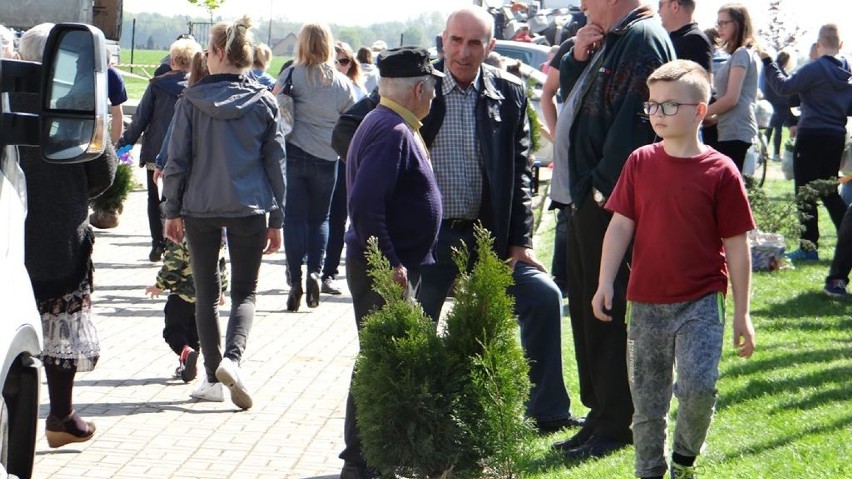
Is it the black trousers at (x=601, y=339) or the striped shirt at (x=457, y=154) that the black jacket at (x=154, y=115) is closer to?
the striped shirt at (x=457, y=154)

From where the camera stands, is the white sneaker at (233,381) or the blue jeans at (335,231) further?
the blue jeans at (335,231)

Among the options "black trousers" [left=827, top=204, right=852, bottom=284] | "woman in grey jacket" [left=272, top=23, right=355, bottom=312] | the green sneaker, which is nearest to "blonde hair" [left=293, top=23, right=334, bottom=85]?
"woman in grey jacket" [left=272, top=23, right=355, bottom=312]

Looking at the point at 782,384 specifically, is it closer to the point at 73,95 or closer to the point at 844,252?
the point at 844,252

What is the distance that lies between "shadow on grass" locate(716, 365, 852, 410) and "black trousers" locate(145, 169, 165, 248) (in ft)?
22.4

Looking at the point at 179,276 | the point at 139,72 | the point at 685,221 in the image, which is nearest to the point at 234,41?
the point at 179,276

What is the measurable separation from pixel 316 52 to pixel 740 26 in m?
3.24

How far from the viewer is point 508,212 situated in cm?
668

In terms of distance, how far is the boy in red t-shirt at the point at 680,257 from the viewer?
16.6ft

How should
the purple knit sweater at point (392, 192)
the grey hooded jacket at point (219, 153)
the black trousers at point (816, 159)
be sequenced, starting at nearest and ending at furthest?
the purple knit sweater at point (392, 192) → the grey hooded jacket at point (219, 153) → the black trousers at point (816, 159)

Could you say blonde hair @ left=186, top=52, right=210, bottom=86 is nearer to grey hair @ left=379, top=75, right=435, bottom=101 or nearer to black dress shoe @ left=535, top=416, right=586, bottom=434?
grey hair @ left=379, top=75, right=435, bottom=101

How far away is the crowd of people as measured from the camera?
202 inches

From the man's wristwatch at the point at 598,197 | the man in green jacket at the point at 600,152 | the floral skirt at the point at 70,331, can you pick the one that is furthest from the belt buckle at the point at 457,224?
the floral skirt at the point at 70,331

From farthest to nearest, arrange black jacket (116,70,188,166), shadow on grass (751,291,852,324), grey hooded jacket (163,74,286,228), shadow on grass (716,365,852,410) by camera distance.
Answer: black jacket (116,70,188,166) → shadow on grass (751,291,852,324) → grey hooded jacket (163,74,286,228) → shadow on grass (716,365,852,410)

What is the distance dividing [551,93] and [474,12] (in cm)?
301
